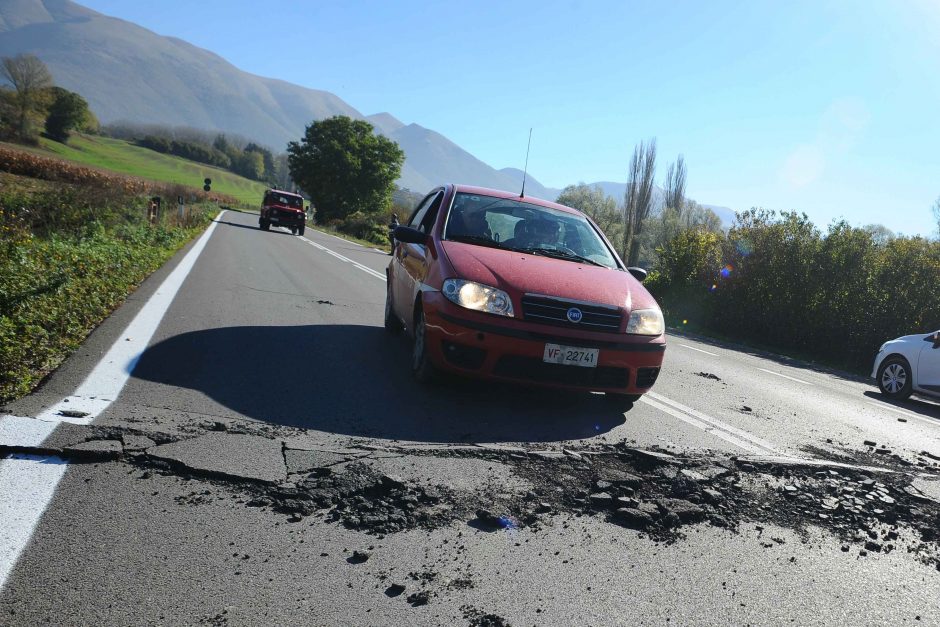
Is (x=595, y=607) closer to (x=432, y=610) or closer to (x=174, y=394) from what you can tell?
(x=432, y=610)

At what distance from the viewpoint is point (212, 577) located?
2496 millimetres

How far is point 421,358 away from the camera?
229 inches

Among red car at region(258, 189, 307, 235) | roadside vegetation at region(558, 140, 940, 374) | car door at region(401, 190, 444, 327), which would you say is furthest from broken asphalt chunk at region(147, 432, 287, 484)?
red car at region(258, 189, 307, 235)

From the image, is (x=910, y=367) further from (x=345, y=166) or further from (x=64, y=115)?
(x=64, y=115)

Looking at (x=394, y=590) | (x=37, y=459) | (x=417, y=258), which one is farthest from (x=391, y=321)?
(x=394, y=590)

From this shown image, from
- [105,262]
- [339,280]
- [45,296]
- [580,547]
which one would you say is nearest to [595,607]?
[580,547]

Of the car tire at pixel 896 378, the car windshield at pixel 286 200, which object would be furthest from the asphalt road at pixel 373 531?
the car windshield at pixel 286 200

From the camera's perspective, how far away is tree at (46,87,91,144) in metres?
105

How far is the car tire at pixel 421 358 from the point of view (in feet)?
18.6

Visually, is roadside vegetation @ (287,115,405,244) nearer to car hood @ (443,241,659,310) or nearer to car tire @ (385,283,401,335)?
car tire @ (385,283,401,335)

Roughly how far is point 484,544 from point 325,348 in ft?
14.7

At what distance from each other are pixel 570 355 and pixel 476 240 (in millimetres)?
1574

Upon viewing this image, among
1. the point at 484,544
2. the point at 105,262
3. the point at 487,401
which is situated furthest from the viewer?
the point at 105,262

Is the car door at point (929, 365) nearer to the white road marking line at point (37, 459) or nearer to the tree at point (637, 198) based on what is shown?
the white road marking line at point (37, 459)
